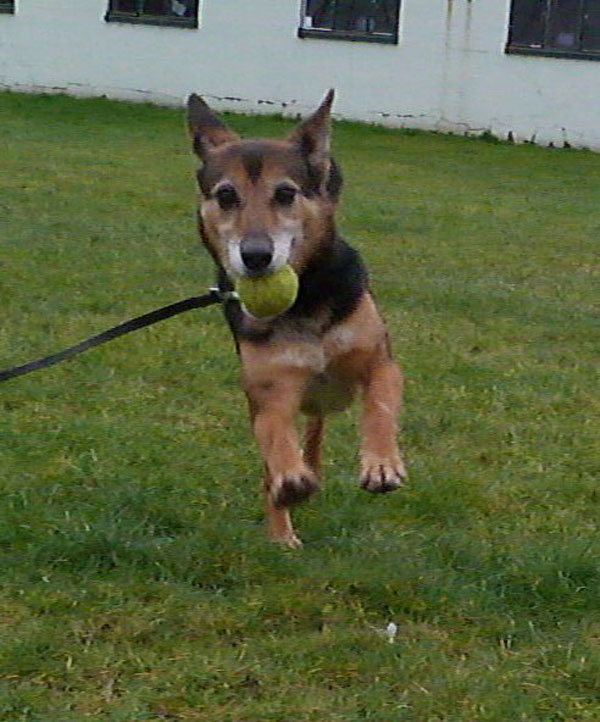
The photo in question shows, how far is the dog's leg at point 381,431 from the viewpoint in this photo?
437cm

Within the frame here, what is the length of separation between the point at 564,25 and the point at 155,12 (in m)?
7.10

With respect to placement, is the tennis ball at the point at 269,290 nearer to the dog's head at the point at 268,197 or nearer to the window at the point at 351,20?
Result: the dog's head at the point at 268,197

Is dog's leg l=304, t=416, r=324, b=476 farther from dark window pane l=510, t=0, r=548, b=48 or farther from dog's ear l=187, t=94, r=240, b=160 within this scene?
dark window pane l=510, t=0, r=548, b=48

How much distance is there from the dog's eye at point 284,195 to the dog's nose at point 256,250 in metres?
0.19

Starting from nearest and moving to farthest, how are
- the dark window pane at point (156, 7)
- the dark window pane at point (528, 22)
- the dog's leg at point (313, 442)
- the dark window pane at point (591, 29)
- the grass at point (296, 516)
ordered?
the grass at point (296, 516), the dog's leg at point (313, 442), the dark window pane at point (591, 29), the dark window pane at point (528, 22), the dark window pane at point (156, 7)

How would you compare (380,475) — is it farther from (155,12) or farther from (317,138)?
(155,12)

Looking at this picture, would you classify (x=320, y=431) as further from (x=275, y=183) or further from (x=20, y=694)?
(x=20, y=694)

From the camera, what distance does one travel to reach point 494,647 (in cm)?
424

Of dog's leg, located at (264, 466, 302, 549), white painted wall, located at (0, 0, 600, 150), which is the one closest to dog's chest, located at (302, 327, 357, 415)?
dog's leg, located at (264, 466, 302, 549)

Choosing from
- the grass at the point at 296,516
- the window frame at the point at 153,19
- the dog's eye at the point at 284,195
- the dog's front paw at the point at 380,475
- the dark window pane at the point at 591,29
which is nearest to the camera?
the grass at the point at 296,516

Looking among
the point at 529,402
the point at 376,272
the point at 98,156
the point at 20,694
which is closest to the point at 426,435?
the point at 529,402

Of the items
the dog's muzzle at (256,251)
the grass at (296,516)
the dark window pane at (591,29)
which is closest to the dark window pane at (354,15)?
the dark window pane at (591,29)

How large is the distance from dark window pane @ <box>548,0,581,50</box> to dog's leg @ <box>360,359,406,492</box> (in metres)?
18.1

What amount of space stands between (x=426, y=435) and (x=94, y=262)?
4123mm
